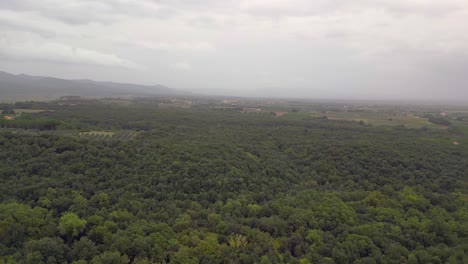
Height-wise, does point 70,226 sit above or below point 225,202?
above

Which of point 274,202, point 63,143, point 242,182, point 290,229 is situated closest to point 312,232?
point 290,229

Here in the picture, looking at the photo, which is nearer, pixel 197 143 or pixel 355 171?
pixel 355 171

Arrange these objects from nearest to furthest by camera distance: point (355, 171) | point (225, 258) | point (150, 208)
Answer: point (225, 258) → point (150, 208) → point (355, 171)

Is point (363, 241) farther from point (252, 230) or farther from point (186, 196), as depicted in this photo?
point (186, 196)

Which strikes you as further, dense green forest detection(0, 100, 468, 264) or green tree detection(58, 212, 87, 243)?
green tree detection(58, 212, 87, 243)

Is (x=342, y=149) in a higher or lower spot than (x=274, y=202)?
higher

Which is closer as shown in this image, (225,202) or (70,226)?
(70,226)

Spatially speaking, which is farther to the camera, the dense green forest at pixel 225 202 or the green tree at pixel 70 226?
the green tree at pixel 70 226

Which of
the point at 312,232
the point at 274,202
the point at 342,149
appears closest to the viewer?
the point at 312,232
